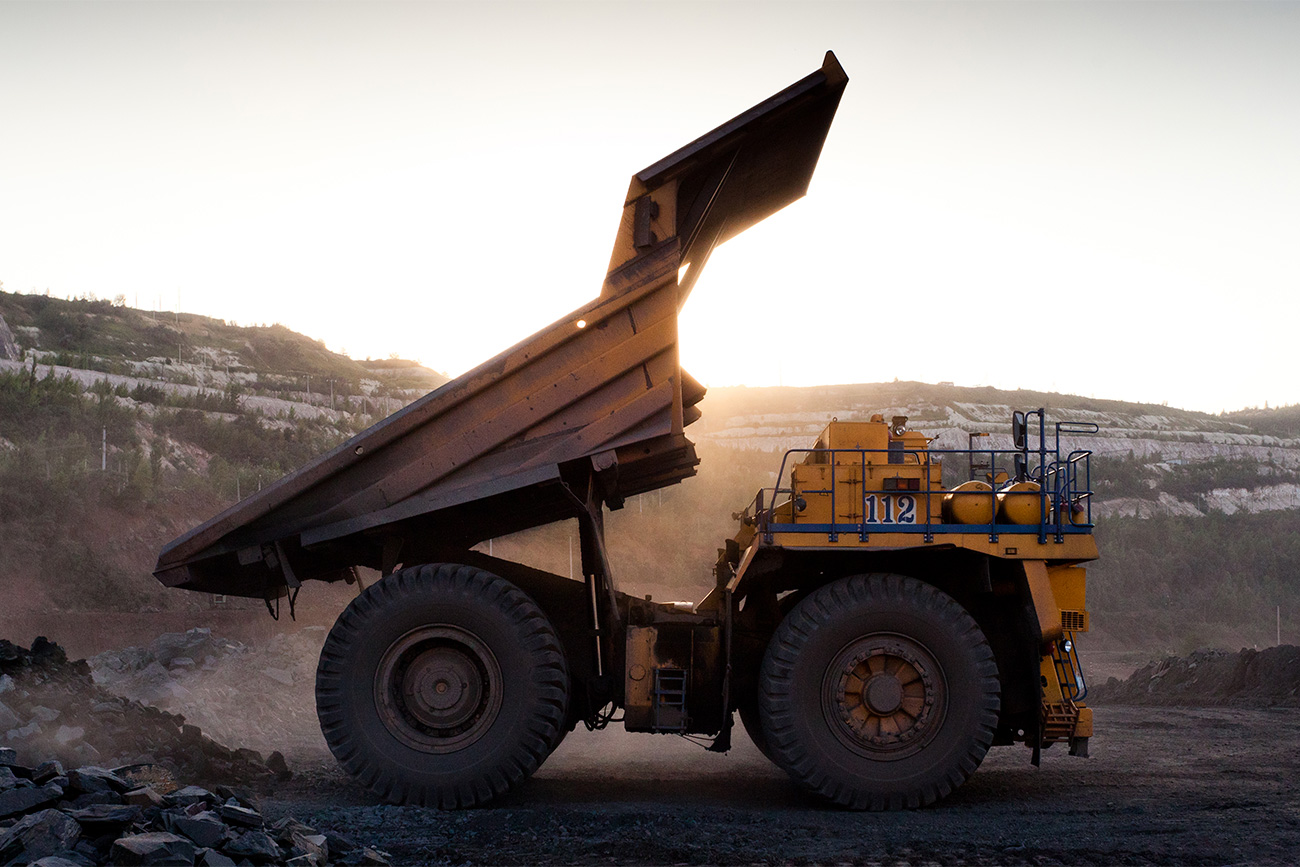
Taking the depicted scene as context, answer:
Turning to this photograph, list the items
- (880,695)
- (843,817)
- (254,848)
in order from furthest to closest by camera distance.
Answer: (880,695), (843,817), (254,848)

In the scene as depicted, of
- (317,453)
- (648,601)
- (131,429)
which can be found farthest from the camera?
(317,453)

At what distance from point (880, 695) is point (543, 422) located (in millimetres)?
3370

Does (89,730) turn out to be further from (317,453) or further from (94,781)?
(317,453)

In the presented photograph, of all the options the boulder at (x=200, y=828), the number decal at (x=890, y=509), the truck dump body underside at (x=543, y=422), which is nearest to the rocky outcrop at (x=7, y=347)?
the truck dump body underside at (x=543, y=422)

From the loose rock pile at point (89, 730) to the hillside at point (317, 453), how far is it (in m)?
11.3

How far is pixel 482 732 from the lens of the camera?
8102 mm

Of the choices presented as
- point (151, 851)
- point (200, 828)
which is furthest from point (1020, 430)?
point (151, 851)

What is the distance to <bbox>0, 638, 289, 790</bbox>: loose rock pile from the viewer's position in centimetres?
803

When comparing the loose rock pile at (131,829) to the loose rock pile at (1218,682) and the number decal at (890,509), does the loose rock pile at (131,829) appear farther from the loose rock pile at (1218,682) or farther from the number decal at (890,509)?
the loose rock pile at (1218,682)

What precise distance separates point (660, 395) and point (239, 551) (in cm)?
370

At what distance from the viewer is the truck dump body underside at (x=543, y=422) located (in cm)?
838

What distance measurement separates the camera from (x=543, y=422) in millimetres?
8453

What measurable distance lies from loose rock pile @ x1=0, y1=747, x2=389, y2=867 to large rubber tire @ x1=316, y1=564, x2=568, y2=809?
1781 mm

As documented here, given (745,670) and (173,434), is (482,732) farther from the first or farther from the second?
(173,434)
